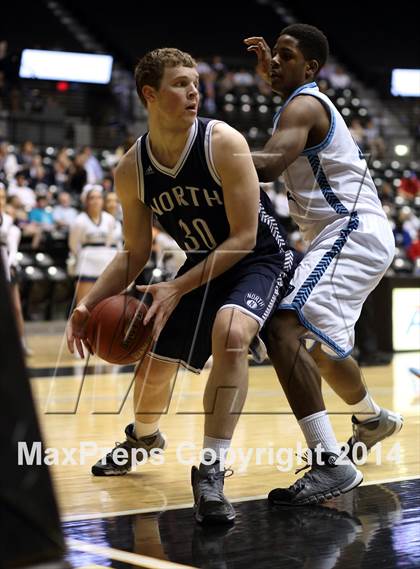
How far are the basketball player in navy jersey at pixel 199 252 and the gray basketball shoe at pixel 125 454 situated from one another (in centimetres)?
21

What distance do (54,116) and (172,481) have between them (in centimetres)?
1444

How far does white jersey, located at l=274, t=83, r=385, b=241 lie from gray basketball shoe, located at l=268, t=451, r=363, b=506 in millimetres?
959

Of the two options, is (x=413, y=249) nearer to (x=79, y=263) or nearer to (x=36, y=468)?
(x=79, y=263)

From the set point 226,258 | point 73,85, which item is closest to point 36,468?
point 226,258

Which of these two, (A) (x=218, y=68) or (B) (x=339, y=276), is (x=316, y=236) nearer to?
(B) (x=339, y=276)

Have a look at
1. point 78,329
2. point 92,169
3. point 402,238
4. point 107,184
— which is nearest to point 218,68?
point 92,169

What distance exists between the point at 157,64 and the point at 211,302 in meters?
0.92

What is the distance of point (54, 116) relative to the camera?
701 inches

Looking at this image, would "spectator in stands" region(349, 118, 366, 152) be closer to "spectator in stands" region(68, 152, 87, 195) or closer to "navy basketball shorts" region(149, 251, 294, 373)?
"spectator in stands" region(68, 152, 87, 195)

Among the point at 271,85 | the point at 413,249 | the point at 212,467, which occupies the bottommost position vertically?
the point at 413,249

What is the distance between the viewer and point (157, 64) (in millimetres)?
3650

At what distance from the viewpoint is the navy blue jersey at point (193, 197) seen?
3707 mm

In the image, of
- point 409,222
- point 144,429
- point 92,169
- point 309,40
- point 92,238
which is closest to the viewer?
point 309,40

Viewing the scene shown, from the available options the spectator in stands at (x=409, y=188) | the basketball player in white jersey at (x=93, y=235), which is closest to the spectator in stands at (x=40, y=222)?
the basketball player in white jersey at (x=93, y=235)
